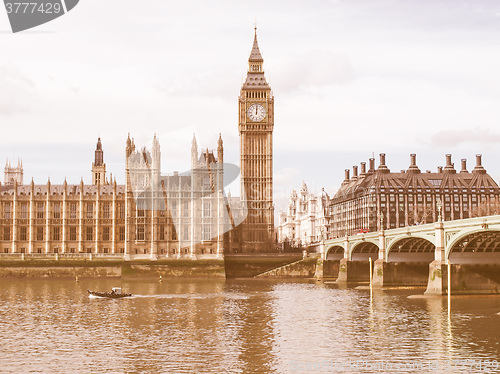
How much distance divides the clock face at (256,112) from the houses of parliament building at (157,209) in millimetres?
192

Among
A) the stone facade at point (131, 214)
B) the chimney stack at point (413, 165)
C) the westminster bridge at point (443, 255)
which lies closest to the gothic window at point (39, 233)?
the stone facade at point (131, 214)

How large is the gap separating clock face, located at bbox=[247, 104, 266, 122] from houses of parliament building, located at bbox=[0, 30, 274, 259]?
0.19m

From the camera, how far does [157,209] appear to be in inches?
4993

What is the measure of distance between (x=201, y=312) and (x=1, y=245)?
7955 cm

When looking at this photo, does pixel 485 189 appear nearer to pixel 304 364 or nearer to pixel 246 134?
pixel 246 134

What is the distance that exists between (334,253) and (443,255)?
185ft

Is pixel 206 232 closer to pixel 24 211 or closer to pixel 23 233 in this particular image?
→ pixel 23 233

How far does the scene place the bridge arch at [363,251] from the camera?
10969 centimetres

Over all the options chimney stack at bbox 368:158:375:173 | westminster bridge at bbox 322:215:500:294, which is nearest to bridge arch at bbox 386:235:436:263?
westminster bridge at bbox 322:215:500:294

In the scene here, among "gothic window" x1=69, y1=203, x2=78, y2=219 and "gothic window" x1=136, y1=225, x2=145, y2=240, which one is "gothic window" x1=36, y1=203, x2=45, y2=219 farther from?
"gothic window" x1=136, y1=225, x2=145, y2=240

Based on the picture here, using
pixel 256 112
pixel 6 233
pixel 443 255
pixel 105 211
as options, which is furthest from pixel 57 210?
pixel 443 255

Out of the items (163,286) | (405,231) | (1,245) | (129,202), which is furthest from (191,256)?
(405,231)

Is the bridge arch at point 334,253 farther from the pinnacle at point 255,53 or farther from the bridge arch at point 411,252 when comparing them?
the pinnacle at point 255,53

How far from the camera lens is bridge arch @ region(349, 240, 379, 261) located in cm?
10969
